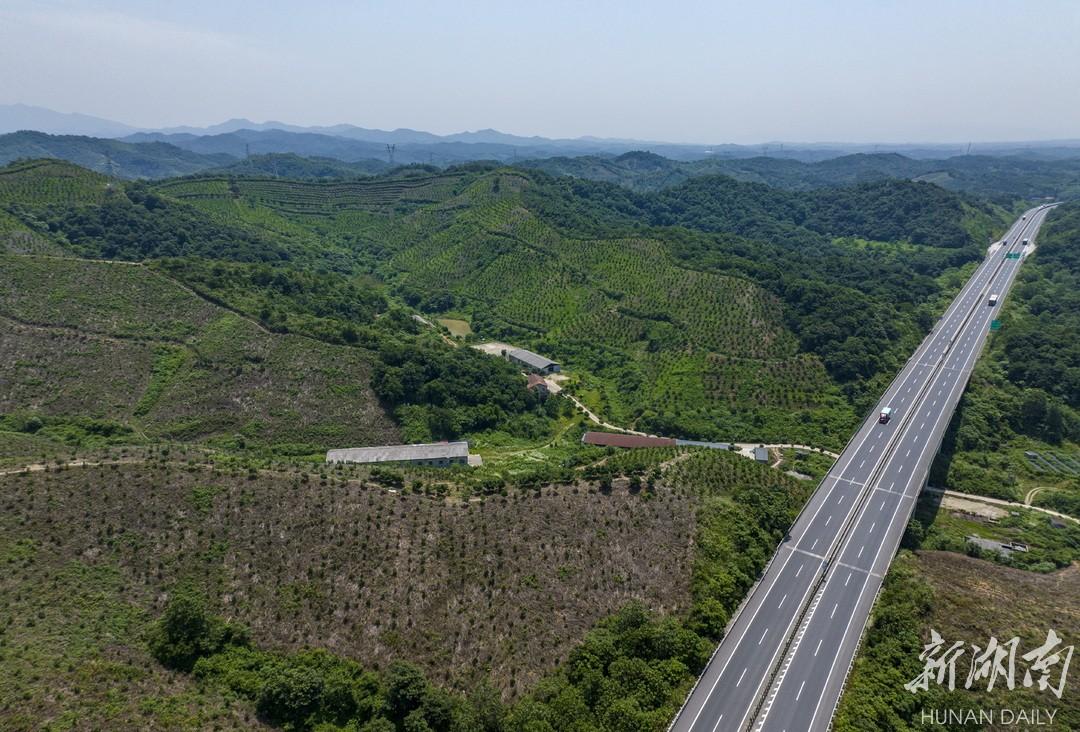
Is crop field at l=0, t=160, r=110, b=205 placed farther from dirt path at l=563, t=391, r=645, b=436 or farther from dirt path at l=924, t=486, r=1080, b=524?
dirt path at l=924, t=486, r=1080, b=524

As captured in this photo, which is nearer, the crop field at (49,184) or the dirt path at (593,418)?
the dirt path at (593,418)

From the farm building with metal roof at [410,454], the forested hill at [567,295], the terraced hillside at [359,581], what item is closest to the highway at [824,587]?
the terraced hillside at [359,581]

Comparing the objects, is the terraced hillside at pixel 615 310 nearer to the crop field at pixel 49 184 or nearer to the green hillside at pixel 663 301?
the green hillside at pixel 663 301

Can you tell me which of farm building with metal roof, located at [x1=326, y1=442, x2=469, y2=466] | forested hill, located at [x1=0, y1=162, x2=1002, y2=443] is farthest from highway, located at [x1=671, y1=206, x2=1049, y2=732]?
farm building with metal roof, located at [x1=326, y1=442, x2=469, y2=466]

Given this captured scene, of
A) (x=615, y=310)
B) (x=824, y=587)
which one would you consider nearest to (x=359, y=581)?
(x=824, y=587)

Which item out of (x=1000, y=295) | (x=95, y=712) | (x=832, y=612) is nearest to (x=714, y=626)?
(x=832, y=612)

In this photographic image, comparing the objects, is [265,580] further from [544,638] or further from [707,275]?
[707,275]
